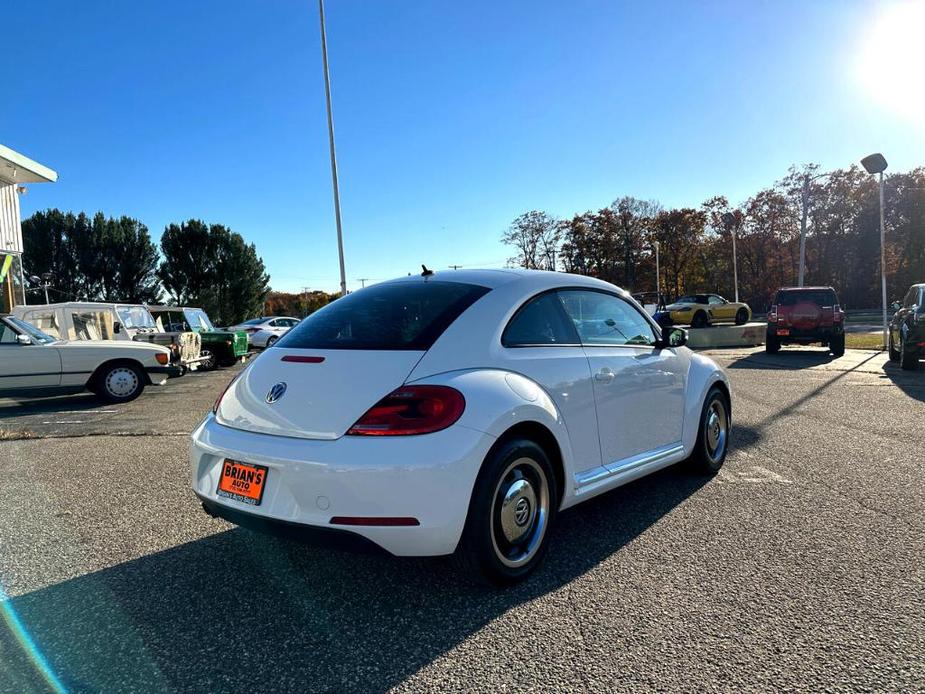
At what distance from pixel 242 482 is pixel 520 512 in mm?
1307

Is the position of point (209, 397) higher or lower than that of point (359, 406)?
lower

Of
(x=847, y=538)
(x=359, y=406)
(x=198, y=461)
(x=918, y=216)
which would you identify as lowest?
(x=847, y=538)

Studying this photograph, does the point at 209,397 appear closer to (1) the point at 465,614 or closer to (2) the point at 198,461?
(2) the point at 198,461

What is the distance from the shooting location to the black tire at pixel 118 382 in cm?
1040

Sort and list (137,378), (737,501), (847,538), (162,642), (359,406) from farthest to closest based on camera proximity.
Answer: (137,378) → (737,501) → (847,538) → (359,406) → (162,642)

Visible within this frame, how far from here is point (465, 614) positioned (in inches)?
107

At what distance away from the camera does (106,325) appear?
13.2 metres

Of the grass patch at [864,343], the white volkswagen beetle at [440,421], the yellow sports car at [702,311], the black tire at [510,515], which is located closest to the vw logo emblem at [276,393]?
the white volkswagen beetle at [440,421]

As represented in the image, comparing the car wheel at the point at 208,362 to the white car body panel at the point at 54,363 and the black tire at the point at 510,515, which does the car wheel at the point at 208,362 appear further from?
the black tire at the point at 510,515

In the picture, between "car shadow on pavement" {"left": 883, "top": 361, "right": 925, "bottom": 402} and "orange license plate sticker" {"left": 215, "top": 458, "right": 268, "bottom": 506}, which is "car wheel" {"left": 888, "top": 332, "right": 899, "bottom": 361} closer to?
"car shadow on pavement" {"left": 883, "top": 361, "right": 925, "bottom": 402}

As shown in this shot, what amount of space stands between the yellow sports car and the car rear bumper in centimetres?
2726

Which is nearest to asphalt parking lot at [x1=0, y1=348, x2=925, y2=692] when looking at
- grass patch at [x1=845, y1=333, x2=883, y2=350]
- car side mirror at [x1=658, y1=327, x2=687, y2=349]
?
car side mirror at [x1=658, y1=327, x2=687, y2=349]

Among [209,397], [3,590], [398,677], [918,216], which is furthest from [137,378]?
[918,216]

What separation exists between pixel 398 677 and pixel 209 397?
9.67 m
